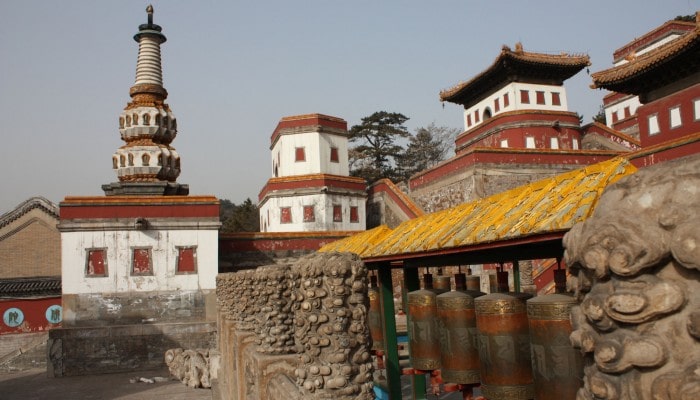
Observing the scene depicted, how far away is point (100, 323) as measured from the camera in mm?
18969

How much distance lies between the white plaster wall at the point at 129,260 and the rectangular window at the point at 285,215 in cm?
656

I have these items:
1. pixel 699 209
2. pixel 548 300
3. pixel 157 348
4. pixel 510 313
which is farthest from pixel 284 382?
pixel 157 348

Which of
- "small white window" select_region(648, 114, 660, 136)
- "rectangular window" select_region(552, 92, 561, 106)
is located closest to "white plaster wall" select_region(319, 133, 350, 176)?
"rectangular window" select_region(552, 92, 561, 106)

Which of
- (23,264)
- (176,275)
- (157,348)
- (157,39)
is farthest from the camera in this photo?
(23,264)

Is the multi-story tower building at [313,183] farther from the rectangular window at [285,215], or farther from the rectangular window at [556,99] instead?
the rectangular window at [556,99]

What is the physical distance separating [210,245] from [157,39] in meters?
10.9

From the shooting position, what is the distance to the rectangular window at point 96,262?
1948 cm

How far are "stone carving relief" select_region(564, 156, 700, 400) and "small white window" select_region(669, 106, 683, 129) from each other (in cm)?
1896

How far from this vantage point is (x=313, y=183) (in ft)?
88.1

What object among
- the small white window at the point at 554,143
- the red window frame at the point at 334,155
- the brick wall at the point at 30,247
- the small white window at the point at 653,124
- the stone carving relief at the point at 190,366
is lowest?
the stone carving relief at the point at 190,366

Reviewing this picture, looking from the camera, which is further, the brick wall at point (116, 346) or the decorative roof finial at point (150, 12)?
the decorative roof finial at point (150, 12)

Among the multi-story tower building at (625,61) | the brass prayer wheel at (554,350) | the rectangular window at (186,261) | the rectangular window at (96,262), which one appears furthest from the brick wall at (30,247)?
the multi-story tower building at (625,61)

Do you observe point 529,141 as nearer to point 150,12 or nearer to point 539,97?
point 539,97

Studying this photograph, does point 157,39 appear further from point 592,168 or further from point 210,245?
point 592,168
